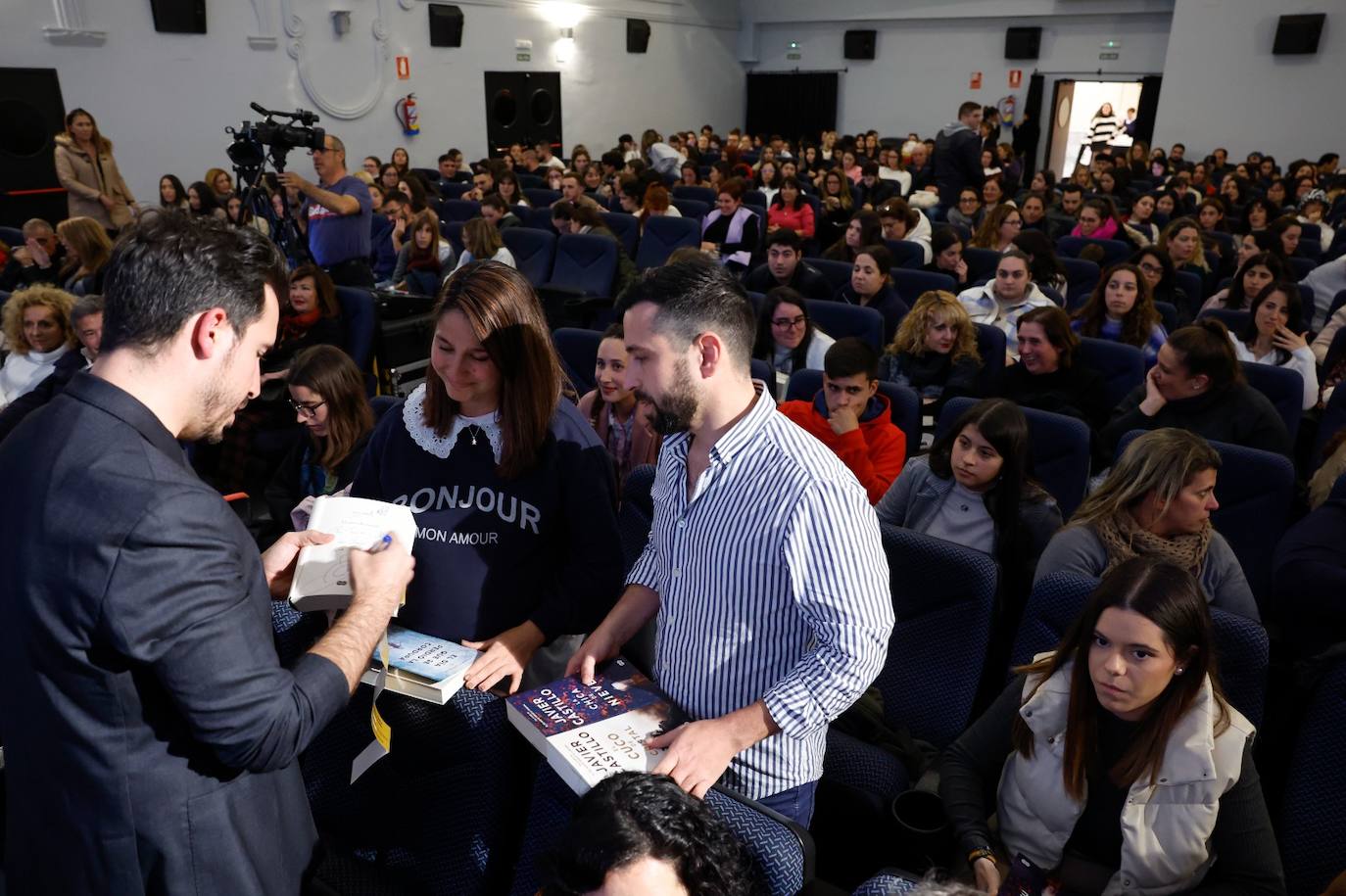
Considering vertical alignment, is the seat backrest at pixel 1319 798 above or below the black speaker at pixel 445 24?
below

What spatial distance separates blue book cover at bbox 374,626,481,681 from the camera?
1500 millimetres

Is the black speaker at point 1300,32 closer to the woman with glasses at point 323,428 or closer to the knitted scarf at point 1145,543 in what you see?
the knitted scarf at point 1145,543

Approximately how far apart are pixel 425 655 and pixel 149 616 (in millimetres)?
601

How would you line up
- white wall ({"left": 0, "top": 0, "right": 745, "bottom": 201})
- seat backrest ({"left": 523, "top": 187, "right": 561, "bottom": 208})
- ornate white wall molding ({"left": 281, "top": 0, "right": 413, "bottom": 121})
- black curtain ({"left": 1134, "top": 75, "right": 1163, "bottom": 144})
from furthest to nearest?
black curtain ({"left": 1134, "top": 75, "right": 1163, "bottom": 144})
ornate white wall molding ({"left": 281, "top": 0, "right": 413, "bottom": 121})
seat backrest ({"left": 523, "top": 187, "right": 561, "bottom": 208})
white wall ({"left": 0, "top": 0, "right": 745, "bottom": 201})

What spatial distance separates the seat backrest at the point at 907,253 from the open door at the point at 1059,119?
32.5 feet

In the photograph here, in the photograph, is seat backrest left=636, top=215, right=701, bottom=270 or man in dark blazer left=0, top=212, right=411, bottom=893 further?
seat backrest left=636, top=215, right=701, bottom=270

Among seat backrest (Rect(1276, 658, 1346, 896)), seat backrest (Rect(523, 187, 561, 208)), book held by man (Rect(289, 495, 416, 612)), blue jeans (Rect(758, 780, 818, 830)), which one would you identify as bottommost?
seat backrest (Rect(1276, 658, 1346, 896))

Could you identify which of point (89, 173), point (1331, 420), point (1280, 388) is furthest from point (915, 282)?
point (89, 173)

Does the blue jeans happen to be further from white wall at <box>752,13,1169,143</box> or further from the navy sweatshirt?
white wall at <box>752,13,1169,143</box>

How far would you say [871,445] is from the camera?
328 centimetres

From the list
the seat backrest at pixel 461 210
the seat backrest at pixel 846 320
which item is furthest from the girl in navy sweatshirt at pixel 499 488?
the seat backrest at pixel 461 210

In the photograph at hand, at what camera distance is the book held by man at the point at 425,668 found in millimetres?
1479

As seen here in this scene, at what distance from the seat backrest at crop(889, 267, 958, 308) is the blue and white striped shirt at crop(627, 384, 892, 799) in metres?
4.09

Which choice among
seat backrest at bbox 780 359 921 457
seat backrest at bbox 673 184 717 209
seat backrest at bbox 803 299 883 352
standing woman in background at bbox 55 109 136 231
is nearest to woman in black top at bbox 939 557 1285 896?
seat backrest at bbox 780 359 921 457
